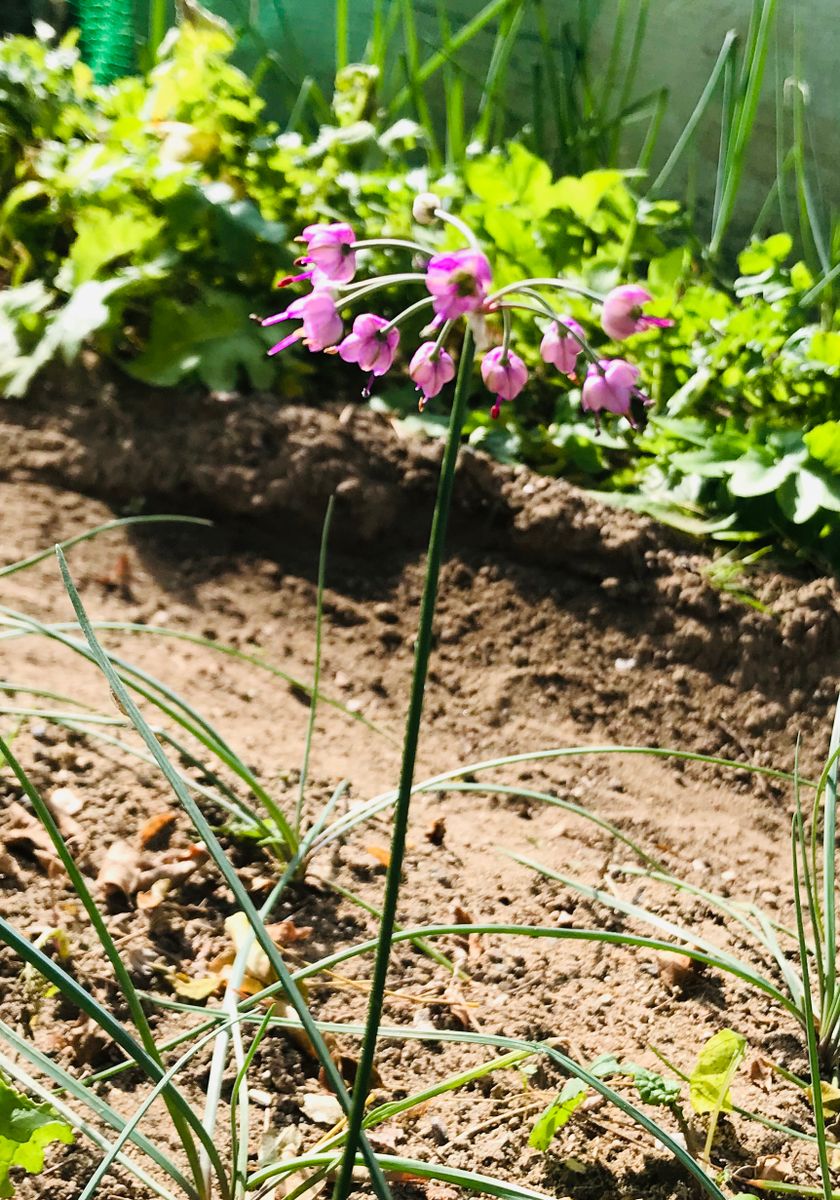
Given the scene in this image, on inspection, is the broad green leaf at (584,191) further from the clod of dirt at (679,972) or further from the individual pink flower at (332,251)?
the individual pink flower at (332,251)

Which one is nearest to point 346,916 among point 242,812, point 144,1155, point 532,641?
point 242,812

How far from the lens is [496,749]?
223 cm

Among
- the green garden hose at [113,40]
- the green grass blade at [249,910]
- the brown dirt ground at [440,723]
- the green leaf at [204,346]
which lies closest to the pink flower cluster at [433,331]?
the green grass blade at [249,910]

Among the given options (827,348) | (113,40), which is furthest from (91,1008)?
(113,40)

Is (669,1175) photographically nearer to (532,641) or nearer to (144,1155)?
(144,1155)

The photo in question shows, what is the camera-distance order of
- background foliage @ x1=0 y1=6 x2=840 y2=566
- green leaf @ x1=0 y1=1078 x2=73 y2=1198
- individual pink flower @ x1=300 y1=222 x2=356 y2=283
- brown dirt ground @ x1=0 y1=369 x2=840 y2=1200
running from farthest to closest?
background foliage @ x1=0 y1=6 x2=840 y2=566 < brown dirt ground @ x1=0 y1=369 x2=840 y2=1200 < green leaf @ x1=0 y1=1078 x2=73 y2=1198 < individual pink flower @ x1=300 y1=222 x2=356 y2=283

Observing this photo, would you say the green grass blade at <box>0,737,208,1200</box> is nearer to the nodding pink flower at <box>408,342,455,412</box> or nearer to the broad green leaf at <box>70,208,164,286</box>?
the nodding pink flower at <box>408,342,455,412</box>

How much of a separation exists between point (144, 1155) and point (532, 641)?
1.43 m

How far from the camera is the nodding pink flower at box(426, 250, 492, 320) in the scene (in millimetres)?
735

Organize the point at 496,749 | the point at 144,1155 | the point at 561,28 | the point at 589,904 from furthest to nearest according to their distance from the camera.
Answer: the point at 561,28
the point at 496,749
the point at 589,904
the point at 144,1155

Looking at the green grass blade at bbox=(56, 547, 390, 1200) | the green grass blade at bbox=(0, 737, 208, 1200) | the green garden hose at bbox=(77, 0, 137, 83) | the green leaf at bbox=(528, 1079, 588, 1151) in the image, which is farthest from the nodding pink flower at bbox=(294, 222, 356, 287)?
the green garden hose at bbox=(77, 0, 137, 83)

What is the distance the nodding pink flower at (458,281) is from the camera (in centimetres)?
74

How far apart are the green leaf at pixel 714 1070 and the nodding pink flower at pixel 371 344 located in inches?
33.4

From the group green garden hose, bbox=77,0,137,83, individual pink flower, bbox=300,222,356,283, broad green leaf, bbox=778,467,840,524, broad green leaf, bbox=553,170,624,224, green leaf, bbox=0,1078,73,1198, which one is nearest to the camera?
individual pink flower, bbox=300,222,356,283
